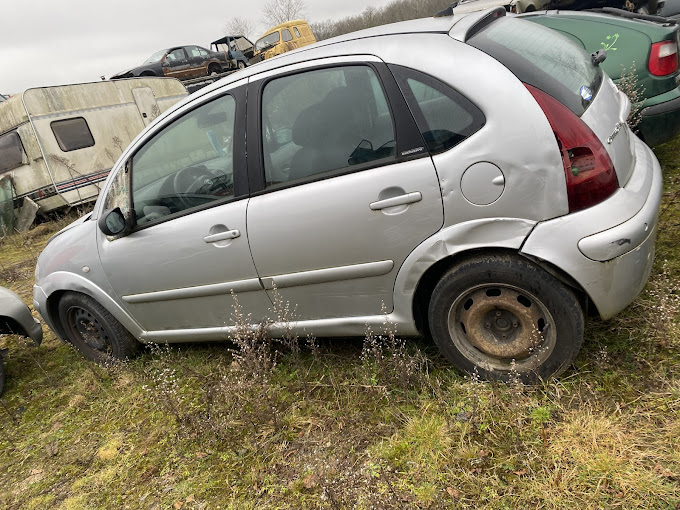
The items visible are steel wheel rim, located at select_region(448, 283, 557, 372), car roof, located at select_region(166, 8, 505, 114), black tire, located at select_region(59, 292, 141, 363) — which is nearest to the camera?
steel wheel rim, located at select_region(448, 283, 557, 372)

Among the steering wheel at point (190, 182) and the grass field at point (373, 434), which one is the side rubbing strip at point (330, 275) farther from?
the steering wheel at point (190, 182)

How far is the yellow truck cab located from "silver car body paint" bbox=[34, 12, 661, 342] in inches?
762

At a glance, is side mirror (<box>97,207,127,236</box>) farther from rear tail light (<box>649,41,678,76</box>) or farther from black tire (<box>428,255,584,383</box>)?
rear tail light (<box>649,41,678,76</box>)

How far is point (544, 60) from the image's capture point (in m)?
2.19

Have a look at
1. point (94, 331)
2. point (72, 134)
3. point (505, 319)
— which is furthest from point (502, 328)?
point (72, 134)

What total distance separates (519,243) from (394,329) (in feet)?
2.61

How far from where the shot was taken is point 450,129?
203cm

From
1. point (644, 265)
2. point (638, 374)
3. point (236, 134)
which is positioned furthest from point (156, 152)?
point (638, 374)

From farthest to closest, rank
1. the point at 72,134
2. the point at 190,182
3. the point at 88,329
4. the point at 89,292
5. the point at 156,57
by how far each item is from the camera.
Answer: the point at 156,57, the point at 72,134, the point at 88,329, the point at 89,292, the point at 190,182

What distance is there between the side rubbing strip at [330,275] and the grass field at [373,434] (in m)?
0.36

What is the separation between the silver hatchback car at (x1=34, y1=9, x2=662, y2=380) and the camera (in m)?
1.93

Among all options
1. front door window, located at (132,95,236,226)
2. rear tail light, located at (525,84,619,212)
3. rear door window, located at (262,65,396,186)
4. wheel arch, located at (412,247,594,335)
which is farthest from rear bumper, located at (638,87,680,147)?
front door window, located at (132,95,236,226)

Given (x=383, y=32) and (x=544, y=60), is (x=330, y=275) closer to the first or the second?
(x=383, y=32)

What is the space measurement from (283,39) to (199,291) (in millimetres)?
20348
